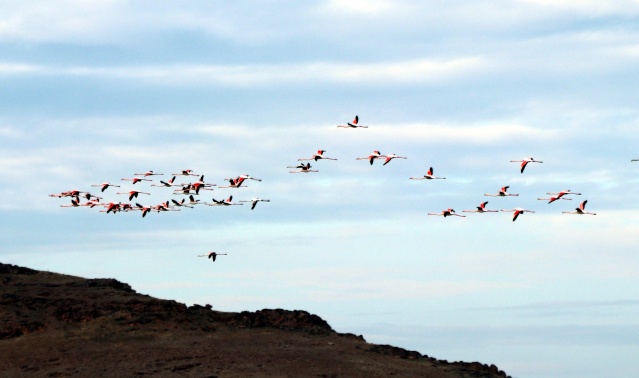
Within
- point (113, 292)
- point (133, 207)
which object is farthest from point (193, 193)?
point (113, 292)

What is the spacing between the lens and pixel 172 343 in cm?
9338

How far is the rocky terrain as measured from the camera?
286 ft

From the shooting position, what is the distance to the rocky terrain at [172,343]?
8706 cm

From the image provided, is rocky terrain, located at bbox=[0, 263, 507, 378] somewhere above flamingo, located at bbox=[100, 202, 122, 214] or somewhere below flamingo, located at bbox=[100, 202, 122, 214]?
below

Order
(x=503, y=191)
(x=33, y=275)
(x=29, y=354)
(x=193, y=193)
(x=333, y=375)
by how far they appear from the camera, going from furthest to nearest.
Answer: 1. (x=33, y=275)
2. (x=193, y=193)
3. (x=503, y=191)
4. (x=29, y=354)
5. (x=333, y=375)

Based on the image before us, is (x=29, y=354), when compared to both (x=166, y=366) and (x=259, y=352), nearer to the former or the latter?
(x=166, y=366)

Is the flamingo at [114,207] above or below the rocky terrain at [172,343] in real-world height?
above

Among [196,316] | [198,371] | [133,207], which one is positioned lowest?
[198,371]

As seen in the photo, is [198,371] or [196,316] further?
[196,316]

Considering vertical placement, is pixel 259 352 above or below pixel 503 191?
below

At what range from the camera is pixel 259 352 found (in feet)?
298

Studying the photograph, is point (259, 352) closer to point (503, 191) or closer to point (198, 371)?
point (198, 371)

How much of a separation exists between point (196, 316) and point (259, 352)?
1321 cm

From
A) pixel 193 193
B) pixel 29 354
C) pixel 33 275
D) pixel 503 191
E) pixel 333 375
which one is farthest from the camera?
pixel 33 275
